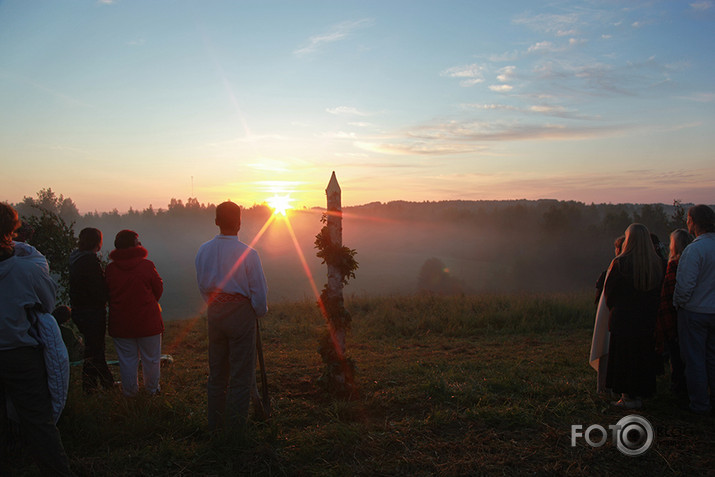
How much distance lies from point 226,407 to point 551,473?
9.93 feet

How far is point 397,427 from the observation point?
14.8 feet

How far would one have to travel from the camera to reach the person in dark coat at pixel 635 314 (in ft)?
16.0

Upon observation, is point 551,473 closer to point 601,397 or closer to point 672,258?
point 601,397

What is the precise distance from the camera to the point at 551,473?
3.58 m

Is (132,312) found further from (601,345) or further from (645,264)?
(645,264)

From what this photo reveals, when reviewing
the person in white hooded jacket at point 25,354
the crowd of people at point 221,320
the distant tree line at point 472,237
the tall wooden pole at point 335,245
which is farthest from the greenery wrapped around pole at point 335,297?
the distant tree line at point 472,237

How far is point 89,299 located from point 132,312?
2.34ft

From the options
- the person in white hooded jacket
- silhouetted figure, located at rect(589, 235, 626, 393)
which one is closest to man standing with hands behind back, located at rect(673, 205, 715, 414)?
silhouetted figure, located at rect(589, 235, 626, 393)

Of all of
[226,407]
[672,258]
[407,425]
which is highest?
[672,258]

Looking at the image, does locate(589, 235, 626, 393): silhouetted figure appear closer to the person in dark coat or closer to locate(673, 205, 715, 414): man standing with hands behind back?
the person in dark coat

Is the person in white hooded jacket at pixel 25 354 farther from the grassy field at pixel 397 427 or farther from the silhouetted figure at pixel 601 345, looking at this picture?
the silhouetted figure at pixel 601 345

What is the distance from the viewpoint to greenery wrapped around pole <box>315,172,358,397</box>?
5.72m

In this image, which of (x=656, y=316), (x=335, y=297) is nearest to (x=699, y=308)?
(x=656, y=316)

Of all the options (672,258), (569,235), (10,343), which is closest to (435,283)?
(569,235)
